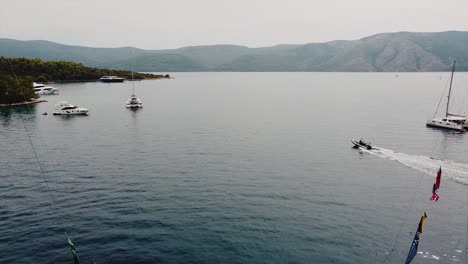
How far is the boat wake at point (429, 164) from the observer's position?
243 feet

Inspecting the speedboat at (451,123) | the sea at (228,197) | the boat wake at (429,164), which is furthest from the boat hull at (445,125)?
the boat wake at (429,164)

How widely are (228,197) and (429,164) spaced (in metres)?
55.5

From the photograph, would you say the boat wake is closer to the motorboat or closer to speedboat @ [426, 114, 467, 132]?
the motorboat

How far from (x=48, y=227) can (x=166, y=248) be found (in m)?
18.8

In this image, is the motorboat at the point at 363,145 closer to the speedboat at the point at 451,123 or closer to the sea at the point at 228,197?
the sea at the point at 228,197

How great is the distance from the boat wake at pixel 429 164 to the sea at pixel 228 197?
1.46 ft

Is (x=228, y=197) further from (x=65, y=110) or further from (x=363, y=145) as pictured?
(x=65, y=110)

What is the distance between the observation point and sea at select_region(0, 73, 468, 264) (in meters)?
42.2

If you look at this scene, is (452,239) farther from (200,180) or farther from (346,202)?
(200,180)

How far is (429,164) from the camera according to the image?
8206cm

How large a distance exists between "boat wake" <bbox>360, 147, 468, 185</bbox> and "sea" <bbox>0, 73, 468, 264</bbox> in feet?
1.46

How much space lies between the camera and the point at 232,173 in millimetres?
72562

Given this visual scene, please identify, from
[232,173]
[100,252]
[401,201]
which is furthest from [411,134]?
[100,252]

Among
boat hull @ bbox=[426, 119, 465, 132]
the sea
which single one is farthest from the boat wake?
boat hull @ bbox=[426, 119, 465, 132]
